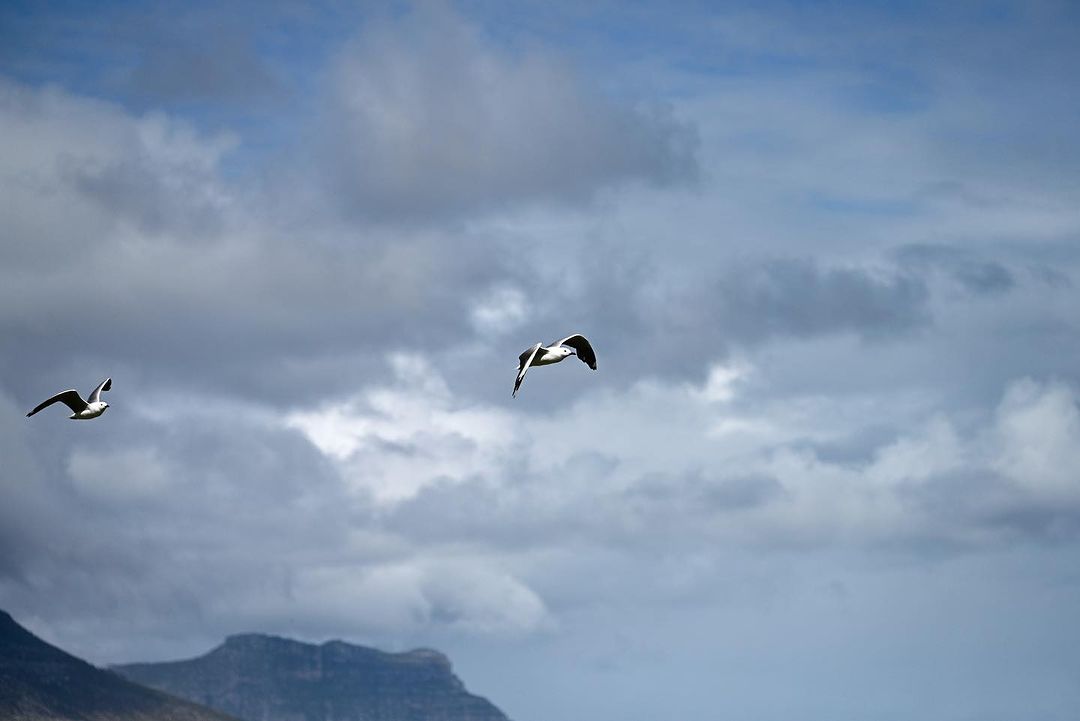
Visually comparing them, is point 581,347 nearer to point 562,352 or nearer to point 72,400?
point 562,352

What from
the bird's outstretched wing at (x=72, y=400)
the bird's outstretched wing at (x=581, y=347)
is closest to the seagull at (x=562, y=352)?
the bird's outstretched wing at (x=581, y=347)

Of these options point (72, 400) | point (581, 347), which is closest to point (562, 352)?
point (581, 347)

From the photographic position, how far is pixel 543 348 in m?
164

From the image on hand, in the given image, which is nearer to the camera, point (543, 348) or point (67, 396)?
point (543, 348)

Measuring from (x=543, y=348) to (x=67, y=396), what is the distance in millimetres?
61567

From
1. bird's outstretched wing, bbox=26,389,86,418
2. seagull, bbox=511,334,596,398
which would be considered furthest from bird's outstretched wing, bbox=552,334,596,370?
bird's outstretched wing, bbox=26,389,86,418

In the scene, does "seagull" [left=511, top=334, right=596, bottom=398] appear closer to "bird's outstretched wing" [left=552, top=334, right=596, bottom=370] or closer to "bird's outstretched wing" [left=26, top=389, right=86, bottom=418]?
"bird's outstretched wing" [left=552, top=334, right=596, bottom=370]

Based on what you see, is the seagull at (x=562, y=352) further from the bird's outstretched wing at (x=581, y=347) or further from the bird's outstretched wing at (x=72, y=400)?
the bird's outstretched wing at (x=72, y=400)

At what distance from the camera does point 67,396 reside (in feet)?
634
